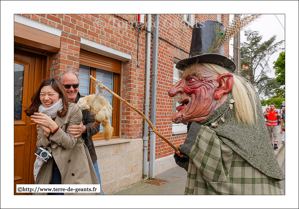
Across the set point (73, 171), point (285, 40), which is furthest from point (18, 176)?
point (285, 40)

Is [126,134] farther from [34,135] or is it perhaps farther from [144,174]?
[34,135]

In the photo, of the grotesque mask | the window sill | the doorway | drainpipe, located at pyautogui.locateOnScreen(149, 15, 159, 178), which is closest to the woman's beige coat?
the doorway

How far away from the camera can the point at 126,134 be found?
333 cm

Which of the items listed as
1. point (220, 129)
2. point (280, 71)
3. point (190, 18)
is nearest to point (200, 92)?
point (220, 129)

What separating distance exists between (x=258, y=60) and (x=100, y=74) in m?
2.13

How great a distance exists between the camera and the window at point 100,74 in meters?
2.76

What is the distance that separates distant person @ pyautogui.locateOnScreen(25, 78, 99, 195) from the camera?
1463 mm

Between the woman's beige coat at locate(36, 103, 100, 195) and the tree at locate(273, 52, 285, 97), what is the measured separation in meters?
1.62

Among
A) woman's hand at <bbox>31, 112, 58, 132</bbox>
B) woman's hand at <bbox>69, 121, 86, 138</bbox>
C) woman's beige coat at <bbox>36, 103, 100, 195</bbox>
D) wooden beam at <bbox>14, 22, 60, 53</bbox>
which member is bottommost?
woman's beige coat at <bbox>36, 103, 100, 195</bbox>

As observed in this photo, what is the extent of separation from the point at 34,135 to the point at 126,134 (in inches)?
57.7

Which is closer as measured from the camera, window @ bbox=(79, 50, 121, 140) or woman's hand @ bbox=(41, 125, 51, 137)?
woman's hand @ bbox=(41, 125, 51, 137)

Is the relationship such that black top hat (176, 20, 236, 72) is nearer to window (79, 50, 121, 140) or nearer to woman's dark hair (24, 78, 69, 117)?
woman's dark hair (24, 78, 69, 117)

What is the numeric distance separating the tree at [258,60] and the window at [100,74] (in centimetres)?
177

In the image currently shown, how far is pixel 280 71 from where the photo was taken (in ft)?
5.10
